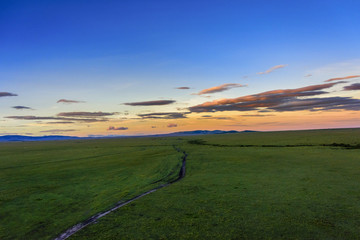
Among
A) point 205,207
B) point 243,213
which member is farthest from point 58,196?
point 243,213

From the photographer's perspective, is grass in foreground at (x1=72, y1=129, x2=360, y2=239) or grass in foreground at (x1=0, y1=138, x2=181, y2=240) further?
grass in foreground at (x1=0, y1=138, x2=181, y2=240)

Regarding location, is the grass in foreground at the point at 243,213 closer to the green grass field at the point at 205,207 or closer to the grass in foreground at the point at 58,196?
the green grass field at the point at 205,207

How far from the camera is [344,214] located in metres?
10.3

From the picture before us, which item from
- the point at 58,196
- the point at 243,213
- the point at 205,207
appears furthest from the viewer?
the point at 58,196

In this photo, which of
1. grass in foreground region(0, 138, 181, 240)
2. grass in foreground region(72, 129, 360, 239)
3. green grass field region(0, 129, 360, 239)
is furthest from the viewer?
grass in foreground region(0, 138, 181, 240)

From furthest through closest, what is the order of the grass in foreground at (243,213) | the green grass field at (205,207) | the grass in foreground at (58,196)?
the grass in foreground at (58,196)
the green grass field at (205,207)
the grass in foreground at (243,213)

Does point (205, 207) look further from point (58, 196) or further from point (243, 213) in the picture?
point (58, 196)

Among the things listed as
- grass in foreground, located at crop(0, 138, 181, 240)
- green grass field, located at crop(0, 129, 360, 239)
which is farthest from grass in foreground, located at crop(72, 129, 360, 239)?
grass in foreground, located at crop(0, 138, 181, 240)

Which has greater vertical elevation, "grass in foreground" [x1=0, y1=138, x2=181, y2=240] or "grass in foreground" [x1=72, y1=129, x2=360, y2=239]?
"grass in foreground" [x1=72, y1=129, x2=360, y2=239]

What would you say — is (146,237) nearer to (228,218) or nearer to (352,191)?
(228,218)

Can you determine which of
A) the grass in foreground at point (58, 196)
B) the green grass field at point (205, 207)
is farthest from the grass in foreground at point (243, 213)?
the grass in foreground at point (58, 196)

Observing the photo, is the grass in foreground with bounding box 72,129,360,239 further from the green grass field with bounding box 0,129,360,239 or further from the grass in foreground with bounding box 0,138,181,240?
the grass in foreground with bounding box 0,138,181,240

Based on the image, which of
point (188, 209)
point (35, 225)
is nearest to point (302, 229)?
point (188, 209)

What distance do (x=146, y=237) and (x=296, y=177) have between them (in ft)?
50.7
